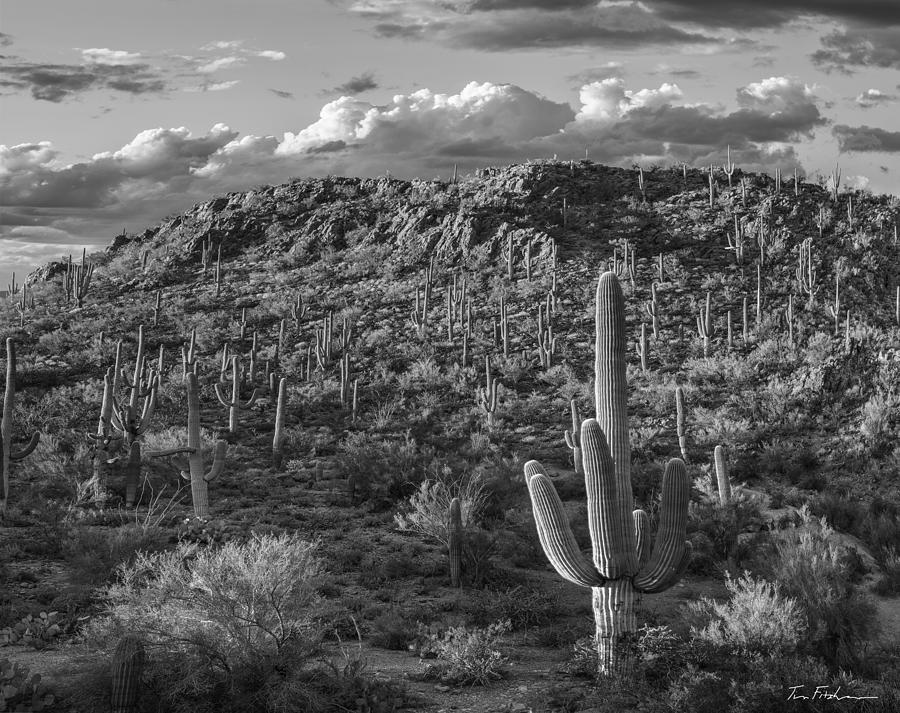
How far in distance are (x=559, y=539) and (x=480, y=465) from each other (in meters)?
13.8

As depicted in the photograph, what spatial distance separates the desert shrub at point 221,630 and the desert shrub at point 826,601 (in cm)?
710

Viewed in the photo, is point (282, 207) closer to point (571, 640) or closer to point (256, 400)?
point (256, 400)

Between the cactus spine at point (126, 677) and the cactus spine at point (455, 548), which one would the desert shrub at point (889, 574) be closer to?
the cactus spine at point (455, 548)

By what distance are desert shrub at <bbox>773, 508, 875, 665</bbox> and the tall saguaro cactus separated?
2271mm

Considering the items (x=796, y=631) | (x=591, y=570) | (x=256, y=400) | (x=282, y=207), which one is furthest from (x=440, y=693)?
(x=282, y=207)

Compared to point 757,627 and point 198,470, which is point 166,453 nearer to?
point 198,470

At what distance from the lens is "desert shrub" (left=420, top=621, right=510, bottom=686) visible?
11.3 meters

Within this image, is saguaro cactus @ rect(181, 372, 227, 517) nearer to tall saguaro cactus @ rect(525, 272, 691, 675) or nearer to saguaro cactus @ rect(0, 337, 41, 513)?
saguaro cactus @ rect(0, 337, 41, 513)

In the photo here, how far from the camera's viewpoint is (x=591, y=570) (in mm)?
11500

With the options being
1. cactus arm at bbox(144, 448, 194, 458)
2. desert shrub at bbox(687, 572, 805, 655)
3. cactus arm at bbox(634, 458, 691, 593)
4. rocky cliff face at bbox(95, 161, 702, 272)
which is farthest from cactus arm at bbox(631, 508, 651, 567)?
rocky cliff face at bbox(95, 161, 702, 272)

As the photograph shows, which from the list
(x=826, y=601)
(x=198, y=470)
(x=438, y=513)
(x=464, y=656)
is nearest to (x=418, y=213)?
(x=198, y=470)

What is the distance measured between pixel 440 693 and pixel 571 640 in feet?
9.36
